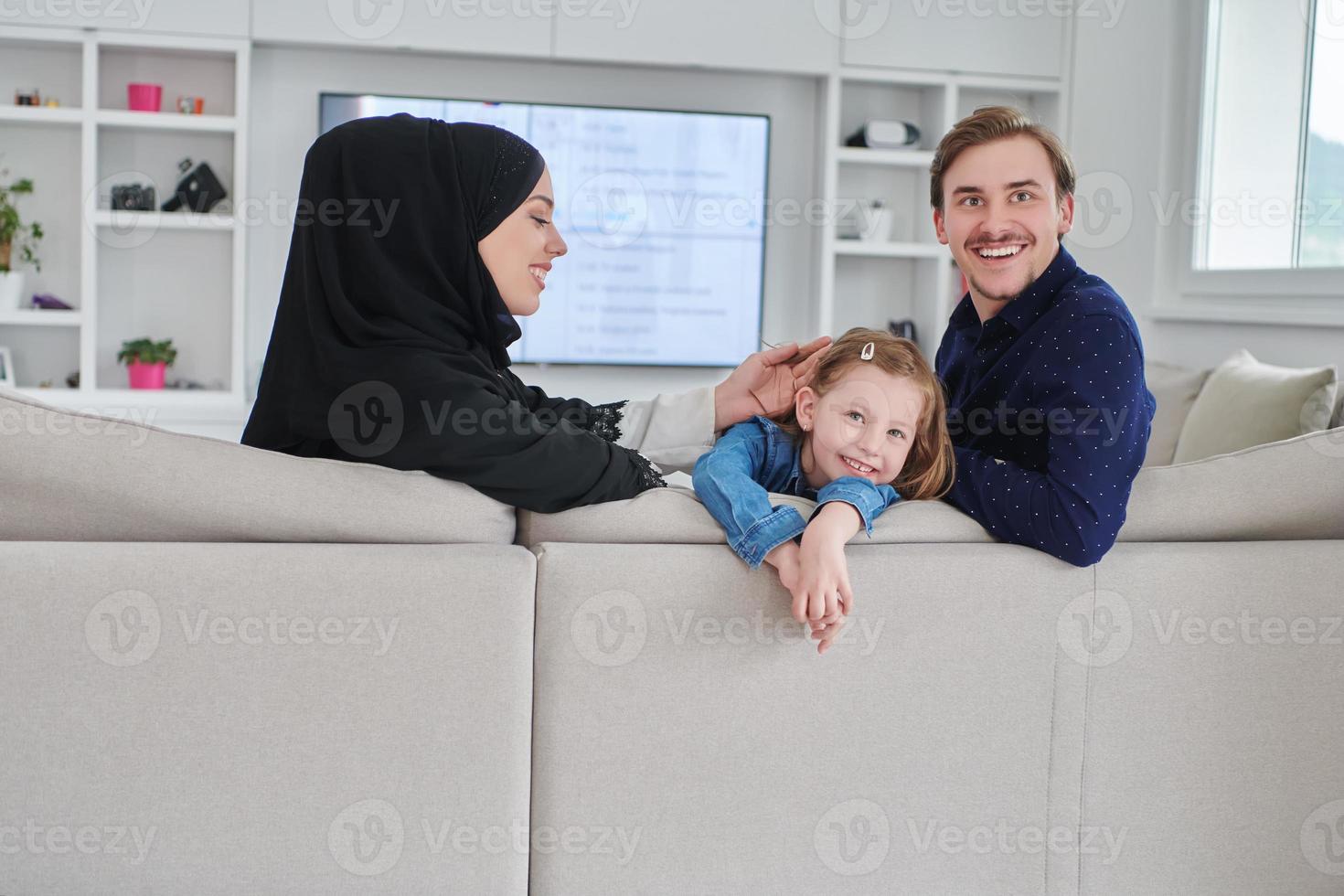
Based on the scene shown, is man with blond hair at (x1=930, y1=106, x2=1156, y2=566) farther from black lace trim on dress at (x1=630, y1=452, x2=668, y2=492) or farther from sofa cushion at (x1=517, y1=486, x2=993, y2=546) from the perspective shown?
black lace trim on dress at (x1=630, y1=452, x2=668, y2=492)

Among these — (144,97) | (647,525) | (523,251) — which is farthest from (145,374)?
(647,525)

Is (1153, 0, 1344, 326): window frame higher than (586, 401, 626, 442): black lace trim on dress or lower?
higher

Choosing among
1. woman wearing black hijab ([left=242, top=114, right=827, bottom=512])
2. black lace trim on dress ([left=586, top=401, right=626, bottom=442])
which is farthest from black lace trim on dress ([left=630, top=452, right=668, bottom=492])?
black lace trim on dress ([left=586, top=401, right=626, bottom=442])

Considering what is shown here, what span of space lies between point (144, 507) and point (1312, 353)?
314 cm

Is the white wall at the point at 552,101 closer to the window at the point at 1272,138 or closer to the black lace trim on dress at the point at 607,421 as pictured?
the window at the point at 1272,138

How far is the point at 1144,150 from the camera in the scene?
170 inches

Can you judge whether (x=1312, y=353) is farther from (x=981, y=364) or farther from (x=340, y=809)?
(x=340, y=809)

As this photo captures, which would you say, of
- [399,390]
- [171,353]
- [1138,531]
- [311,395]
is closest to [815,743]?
[1138,531]

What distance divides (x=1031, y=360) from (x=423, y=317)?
815mm

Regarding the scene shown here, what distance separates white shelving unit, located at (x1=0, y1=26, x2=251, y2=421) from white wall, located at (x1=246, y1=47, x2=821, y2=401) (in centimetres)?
13

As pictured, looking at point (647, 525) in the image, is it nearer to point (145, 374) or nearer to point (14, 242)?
point (145, 374)

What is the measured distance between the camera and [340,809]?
51.2 inches

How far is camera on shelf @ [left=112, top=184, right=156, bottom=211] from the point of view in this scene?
4391 mm

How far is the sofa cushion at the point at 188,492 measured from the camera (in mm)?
1285
